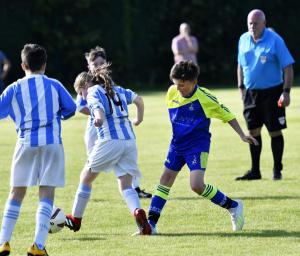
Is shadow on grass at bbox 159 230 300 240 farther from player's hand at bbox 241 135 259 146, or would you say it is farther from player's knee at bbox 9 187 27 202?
player's knee at bbox 9 187 27 202

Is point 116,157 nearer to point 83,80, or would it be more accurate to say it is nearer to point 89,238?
point 89,238

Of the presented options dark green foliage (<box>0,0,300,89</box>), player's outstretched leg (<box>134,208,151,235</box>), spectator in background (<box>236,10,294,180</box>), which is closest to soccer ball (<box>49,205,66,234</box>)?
player's outstretched leg (<box>134,208,151,235</box>)

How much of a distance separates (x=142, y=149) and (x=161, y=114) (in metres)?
6.70

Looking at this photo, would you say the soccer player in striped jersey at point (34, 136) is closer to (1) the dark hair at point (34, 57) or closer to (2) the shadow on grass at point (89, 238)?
(1) the dark hair at point (34, 57)

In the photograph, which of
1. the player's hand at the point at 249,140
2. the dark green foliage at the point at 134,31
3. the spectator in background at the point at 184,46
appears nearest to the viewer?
the player's hand at the point at 249,140

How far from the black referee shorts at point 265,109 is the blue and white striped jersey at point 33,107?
15.4 ft

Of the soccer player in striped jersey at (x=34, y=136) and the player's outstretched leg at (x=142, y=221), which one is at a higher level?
the soccer player in striped jersey at (x=34, y=136)

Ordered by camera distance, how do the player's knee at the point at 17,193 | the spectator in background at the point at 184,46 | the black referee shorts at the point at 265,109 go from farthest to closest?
the spectator in background at the point at 184,46 < the black referee shorts at the point at 265,109 < the player's knee at the point at 17,193

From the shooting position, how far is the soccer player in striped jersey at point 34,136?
7.00 m

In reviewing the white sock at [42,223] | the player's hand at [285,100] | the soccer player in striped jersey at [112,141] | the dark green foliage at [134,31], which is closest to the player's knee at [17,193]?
the white sock at [42,223]

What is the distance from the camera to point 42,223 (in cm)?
689

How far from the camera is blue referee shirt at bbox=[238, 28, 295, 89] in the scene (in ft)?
36.4

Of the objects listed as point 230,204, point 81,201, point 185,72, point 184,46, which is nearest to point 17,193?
point 81,201

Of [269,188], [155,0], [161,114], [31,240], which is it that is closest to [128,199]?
[31,240]
